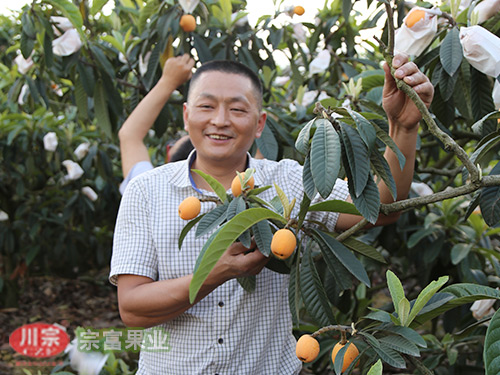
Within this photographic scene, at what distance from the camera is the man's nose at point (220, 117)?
1.28 m

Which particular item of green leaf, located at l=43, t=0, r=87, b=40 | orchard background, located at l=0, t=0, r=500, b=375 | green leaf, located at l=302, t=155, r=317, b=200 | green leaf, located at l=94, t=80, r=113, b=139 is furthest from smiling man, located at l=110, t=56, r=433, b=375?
green leaf, located at l=94, t=80, r=113, b=139

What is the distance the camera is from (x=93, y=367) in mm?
1771

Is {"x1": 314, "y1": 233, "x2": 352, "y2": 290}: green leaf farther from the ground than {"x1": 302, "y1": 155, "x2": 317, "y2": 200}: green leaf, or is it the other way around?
{"x1": 302, "y1": 155, "x2": 317, "y2": 200}: green leaf

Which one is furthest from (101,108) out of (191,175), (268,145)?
(191,175)

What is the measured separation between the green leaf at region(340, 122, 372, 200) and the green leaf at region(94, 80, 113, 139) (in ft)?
4.94

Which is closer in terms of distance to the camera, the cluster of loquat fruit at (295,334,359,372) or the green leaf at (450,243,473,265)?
the cluster of loquat fruit at (295,334,359,372)

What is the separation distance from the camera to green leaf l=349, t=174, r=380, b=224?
897 mm

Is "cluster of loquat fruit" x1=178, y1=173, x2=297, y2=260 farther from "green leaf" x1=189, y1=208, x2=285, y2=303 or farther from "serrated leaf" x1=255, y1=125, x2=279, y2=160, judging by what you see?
"serrated leaf" x1=255, y1=125, x2=279, y2=160

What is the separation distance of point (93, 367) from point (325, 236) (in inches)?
43.2

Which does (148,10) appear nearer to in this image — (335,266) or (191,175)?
(191,175)

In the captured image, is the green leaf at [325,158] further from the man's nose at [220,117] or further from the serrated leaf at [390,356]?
the man's nose at [220,117]

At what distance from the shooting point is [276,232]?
0.96m

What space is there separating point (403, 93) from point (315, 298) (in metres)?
0.44

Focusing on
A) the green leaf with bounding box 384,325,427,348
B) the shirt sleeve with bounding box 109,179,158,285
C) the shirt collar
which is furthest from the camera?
the shirt collar
